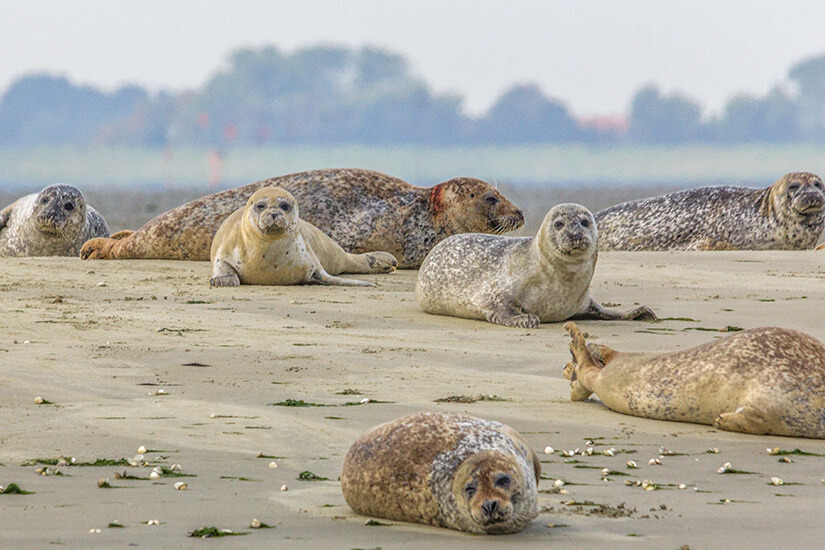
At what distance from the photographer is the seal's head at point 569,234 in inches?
314

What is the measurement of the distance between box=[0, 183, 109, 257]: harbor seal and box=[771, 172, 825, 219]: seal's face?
7.74 meters

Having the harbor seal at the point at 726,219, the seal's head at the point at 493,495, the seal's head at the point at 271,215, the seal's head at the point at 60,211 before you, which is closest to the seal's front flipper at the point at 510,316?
the seal's head at the point at 271,215

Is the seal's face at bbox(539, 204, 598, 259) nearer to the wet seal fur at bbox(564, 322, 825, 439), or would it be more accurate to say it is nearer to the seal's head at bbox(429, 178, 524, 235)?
the wet seal fur at bbox(564, 322, 825, 439)

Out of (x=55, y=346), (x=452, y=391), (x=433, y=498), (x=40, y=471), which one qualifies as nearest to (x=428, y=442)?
(x=433, y=498)

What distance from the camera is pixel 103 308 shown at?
832 cm

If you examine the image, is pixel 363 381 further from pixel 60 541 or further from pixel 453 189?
pixel 453 189

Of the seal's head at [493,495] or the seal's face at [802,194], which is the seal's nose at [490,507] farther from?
the seal's face at [802,194]

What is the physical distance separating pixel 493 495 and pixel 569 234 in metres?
4.65

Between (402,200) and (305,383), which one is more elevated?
(402,200)

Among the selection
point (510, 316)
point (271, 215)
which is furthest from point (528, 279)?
point (271, 215)

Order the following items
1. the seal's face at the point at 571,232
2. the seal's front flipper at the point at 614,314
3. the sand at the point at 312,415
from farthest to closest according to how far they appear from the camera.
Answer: the seal's front flipper at the point at 614,314
the seal's face at the point at 571,232
the sand at the point at 312,415

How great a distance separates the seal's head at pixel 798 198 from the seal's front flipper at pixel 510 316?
627 cm

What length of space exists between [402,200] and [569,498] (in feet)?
30.2

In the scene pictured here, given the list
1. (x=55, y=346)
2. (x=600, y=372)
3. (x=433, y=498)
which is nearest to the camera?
(x=433, y=498)
